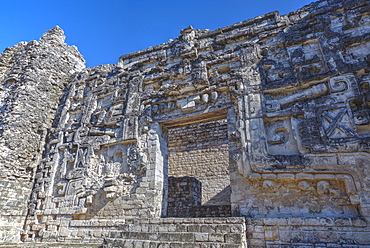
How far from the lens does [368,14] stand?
17.6ft

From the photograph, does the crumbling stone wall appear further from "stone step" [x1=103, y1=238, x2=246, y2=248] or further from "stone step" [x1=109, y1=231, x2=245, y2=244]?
"stone step" [x1=109, y1=231, x2=245, y2=244]

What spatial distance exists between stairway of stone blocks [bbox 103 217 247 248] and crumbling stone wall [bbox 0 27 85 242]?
3821 mm

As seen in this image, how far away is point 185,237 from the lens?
12.2 ft

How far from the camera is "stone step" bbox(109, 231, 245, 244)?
3.46 m

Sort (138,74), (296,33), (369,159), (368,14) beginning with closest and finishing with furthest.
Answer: (369,159)
(368,14)
(296,33)
(138,74)

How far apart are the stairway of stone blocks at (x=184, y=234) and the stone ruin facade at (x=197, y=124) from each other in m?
0.02

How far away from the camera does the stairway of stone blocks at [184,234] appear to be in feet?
11.4

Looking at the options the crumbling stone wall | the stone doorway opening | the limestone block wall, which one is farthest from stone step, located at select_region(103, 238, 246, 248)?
the limestone block wall

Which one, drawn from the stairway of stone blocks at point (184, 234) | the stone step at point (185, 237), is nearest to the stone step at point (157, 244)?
the stairway of stone blocks at point (184, 234)

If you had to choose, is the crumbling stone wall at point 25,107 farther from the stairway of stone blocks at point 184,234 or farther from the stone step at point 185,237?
the stone step at point 185,237

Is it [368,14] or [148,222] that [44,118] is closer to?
[148,222]

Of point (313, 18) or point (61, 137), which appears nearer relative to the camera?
point (313, 18)

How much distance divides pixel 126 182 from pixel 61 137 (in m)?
3.01

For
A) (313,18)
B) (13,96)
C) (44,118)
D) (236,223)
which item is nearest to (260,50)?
(313,18)
